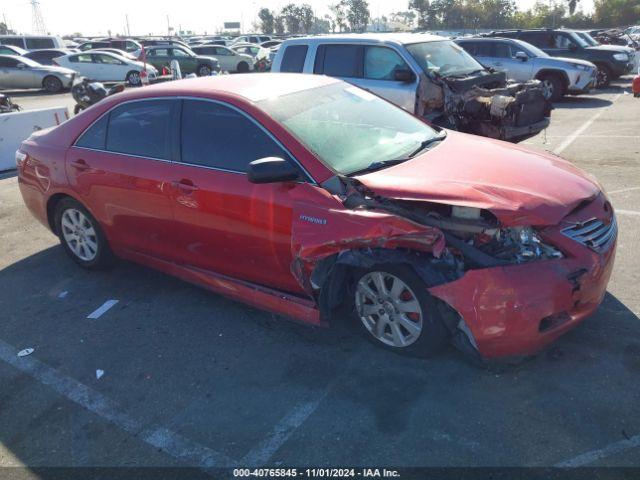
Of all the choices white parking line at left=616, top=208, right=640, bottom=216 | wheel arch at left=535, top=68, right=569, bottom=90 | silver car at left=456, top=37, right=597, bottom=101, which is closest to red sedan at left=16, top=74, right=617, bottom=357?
white parking line at left=616, top=208, right=640, bottom=216

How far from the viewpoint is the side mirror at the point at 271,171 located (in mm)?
3348

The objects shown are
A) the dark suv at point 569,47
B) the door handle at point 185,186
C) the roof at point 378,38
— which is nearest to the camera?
the door handle at point 185,186

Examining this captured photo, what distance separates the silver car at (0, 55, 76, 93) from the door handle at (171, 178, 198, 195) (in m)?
20.4

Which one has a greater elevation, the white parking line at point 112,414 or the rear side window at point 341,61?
the rear side window at point 341,61

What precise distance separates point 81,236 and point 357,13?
10438 centimetres

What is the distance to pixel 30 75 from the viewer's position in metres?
21.3

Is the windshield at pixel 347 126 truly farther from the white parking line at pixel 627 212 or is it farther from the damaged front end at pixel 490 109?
the damaged front end at pixel 490 109

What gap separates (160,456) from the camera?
2834mm

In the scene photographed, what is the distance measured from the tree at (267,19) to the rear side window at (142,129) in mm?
109216

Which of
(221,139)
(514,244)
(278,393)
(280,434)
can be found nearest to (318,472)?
(280,434)

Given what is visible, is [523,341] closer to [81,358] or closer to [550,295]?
[550,295]

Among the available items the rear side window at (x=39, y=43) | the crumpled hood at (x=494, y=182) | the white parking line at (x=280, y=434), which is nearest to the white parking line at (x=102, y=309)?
the white parking line at (x=280, y=434)

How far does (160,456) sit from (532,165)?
2981 millimetres

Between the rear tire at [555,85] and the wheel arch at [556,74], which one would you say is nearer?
the wheel arch at [556,74]
